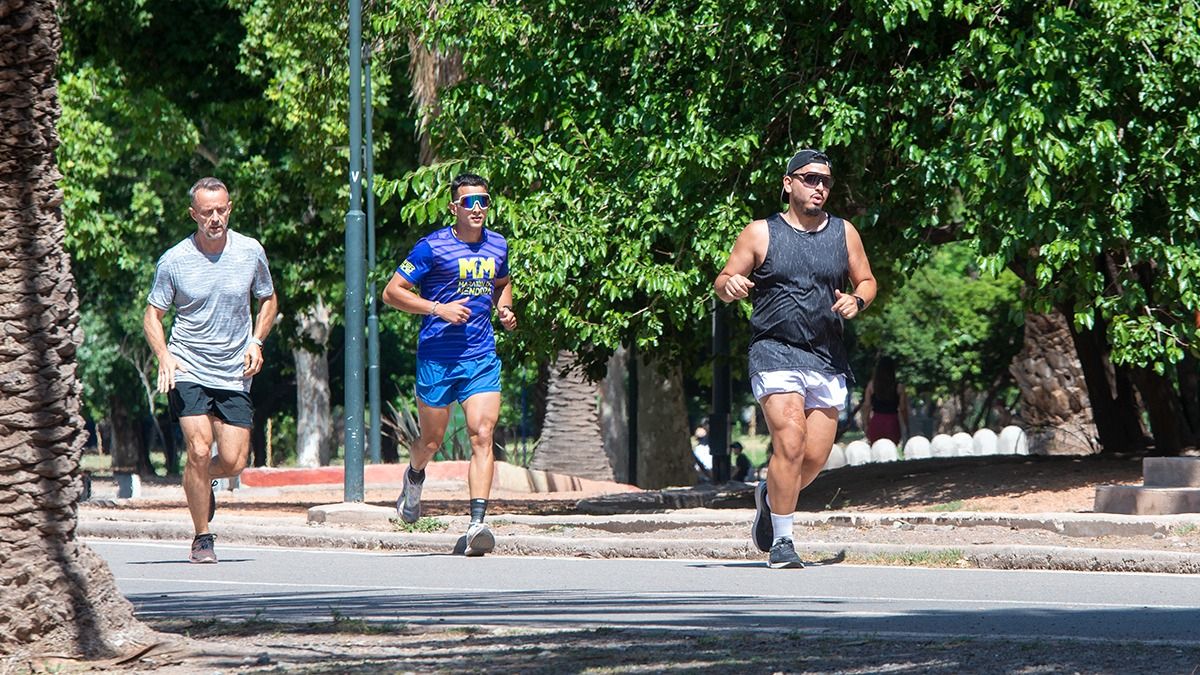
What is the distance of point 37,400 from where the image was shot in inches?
217

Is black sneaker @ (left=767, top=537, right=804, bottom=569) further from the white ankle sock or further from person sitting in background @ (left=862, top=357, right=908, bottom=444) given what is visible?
person sitting in background @ (left=862, top=357, right=908, bottom=444)

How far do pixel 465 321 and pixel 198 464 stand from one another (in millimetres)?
1626

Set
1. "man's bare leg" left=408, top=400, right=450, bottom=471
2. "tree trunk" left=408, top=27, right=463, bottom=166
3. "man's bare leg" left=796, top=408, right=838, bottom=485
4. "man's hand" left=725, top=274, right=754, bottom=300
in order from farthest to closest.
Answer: "tree trunk" left=408, top=27, right=463, bottom=166, "man's bare leg" left=408, top=400, right=450, bottom=471, "man's bare leg" left=796, top=408, right=838, bottom=485, "man's hand" left=725, top=274, right=754, bottom=300

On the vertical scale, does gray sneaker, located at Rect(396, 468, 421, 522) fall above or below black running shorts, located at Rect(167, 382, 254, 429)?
below

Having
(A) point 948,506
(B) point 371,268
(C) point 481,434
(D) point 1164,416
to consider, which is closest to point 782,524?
(C) point 481,434

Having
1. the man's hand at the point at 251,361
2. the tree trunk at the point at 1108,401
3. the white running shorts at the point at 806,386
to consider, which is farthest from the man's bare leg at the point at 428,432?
the tree trunk at the point at 1108,401

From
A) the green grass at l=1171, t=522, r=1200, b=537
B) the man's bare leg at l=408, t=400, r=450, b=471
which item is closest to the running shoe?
the man's bare leg at l=408, t=400, r=450, b=471

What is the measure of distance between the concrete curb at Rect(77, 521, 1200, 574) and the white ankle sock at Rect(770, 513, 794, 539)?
606 millimetres

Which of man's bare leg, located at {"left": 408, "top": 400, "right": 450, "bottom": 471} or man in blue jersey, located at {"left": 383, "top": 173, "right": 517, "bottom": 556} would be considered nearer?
man in blue jersey, located at {"left": 383, "top": 173, "right": 517, "bottom": 556}

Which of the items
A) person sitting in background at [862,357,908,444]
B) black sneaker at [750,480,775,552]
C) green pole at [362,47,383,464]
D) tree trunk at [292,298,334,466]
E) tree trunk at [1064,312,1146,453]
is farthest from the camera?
tree trunk at [292,298,334,466]

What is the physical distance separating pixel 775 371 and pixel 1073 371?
626 inches

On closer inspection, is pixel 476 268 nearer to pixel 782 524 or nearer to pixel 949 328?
pixel 782 524

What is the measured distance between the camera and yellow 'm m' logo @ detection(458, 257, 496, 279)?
33.4 ft

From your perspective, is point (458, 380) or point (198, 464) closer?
point (198, 464)
